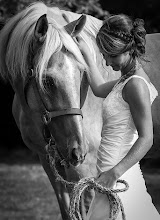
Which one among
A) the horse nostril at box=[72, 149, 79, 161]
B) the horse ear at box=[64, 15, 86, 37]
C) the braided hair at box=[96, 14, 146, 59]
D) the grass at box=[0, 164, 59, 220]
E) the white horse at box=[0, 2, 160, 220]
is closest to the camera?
the braided hair at box=[96, 14, 146, 59]

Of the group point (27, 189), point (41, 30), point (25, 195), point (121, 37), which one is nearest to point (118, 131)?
point (121, 37)

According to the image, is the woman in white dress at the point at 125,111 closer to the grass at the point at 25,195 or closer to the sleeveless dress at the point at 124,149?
the sleeveless dress at the point at 124,149

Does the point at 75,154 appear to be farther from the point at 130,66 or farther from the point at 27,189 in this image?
the point at 27,189

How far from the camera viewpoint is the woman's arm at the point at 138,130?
126 inches

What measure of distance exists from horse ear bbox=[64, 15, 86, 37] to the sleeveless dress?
35.3 inches

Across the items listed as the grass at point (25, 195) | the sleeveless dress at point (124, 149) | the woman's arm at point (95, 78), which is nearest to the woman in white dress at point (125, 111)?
the sleeveless dress at point (124, 149)

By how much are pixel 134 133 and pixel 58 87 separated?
30.3 inches

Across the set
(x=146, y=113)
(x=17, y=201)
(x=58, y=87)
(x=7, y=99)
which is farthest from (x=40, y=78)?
(x=7, y=99)

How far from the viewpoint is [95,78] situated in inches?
161

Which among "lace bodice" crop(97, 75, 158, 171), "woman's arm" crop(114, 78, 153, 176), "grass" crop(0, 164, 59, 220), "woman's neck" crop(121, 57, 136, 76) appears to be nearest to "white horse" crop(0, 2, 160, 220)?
"lace bodice" crop(97, 75, 158, 171)

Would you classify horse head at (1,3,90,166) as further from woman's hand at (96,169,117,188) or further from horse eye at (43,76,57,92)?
woman's hand at (96,169,117,188)

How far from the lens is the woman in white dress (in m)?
3.27

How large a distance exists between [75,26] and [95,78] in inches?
16.5

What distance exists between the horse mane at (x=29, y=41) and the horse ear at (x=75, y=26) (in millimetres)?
49
